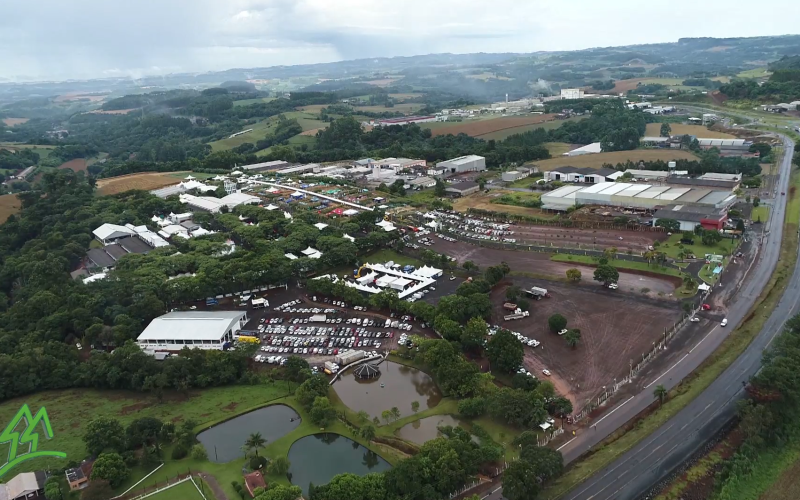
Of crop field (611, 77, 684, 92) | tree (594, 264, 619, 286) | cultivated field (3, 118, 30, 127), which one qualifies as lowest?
tree (594, 264, 619, 286)

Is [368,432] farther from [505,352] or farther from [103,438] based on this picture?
[103,438]

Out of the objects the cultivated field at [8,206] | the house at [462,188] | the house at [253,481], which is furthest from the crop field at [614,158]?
the cultivated field at [8,206]

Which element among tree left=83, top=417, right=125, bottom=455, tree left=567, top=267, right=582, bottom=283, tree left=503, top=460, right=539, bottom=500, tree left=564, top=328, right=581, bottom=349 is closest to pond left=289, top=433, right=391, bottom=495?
tree left=503, top=460, right=539, bottom=500

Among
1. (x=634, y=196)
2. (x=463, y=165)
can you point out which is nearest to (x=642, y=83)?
(x=463, y=165)

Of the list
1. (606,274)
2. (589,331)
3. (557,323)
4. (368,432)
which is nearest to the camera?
(368,432)

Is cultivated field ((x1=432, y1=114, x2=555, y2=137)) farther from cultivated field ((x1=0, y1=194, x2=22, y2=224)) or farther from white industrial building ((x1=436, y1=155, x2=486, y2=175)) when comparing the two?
cultivated field ((x1=0, y1=194, x2=22, y2=224))

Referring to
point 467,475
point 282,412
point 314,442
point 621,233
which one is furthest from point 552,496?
point 621,233

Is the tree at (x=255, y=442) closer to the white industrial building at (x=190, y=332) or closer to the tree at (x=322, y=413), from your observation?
the tree at (x=322, y=413)

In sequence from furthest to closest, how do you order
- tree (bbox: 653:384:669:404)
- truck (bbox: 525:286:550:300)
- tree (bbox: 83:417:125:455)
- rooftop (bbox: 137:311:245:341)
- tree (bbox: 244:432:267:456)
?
truck (bbox: 525:286:550:300) < rooftop (bbox: 137:311:245:341) < tree (bbox: 653:384:669:404) < tree (bbox: 83:417:125:455) < tree (bbox: 244:432:267:456)
